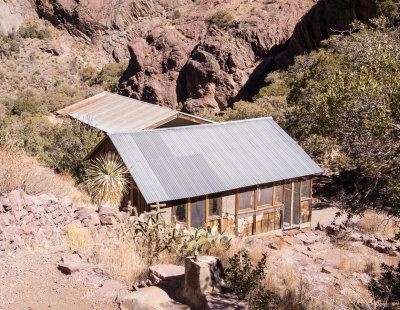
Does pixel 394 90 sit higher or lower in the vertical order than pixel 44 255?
higher

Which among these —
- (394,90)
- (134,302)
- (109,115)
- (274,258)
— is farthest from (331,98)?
(109,115)

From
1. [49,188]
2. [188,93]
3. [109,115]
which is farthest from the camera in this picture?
[188,93]

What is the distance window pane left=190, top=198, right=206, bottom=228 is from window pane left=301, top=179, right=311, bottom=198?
4.64m

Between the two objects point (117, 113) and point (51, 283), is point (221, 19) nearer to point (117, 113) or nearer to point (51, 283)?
point (117, 113)

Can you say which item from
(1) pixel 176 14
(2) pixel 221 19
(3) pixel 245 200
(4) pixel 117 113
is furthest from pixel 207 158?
(1) pixel 176 14

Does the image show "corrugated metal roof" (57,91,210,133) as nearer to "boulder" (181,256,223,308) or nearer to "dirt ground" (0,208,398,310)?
"dirt ground" (0,208,398,310)

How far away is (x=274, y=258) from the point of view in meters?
12.8

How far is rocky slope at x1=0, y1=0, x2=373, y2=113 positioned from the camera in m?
44.6

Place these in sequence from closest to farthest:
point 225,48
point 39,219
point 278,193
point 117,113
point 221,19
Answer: point 39,219, point 278,193, point 117,113, point 225,48, point 221,19

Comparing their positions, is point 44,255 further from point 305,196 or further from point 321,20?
point 321,20

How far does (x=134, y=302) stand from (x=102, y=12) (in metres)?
72.4

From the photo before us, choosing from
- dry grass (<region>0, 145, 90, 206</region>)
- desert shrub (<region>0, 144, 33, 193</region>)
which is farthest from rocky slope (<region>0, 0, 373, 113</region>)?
desert shrub (<region>0, 144, 33, 193</region>)

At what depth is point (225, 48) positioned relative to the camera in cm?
4656

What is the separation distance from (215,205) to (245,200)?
1.27 metres
